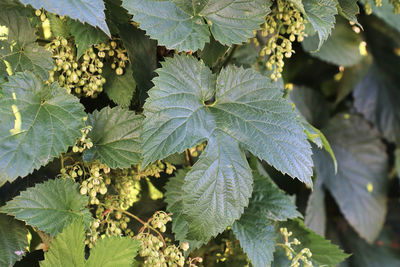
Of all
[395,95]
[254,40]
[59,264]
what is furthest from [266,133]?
[395,95]

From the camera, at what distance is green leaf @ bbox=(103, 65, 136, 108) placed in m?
1.08

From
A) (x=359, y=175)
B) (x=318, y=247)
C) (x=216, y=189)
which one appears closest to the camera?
(x=216, y=189)

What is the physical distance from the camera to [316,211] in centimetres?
187

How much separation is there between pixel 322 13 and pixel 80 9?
0.54 m

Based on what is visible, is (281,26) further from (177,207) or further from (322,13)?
(177,207)

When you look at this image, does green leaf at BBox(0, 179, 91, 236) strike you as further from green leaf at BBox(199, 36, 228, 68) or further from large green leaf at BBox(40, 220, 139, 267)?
green leaf at BBox(199, 36, 228, 68)

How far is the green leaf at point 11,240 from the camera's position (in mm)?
941

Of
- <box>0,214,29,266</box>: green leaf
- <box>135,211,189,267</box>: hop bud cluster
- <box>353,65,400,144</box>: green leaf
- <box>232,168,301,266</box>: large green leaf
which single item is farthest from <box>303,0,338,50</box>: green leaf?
<box>353,65,400,144</box>: green leaf

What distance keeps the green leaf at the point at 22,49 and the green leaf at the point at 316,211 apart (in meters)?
1.22

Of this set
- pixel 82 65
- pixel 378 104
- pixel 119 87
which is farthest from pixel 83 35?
pixel 378 104

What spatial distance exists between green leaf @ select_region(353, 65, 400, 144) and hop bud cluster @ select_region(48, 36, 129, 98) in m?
1.48

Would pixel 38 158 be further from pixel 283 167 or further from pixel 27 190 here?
pixel 283 167

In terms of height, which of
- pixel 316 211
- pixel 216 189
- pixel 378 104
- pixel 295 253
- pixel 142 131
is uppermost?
pixel 142 131

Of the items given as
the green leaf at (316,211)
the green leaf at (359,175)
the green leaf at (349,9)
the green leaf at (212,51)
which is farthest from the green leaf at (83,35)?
the green leaf at (359,175)
